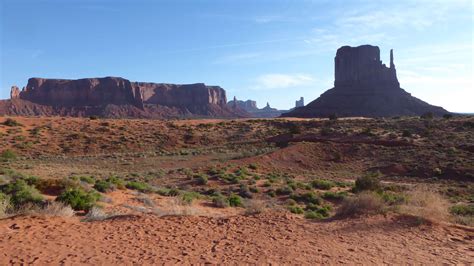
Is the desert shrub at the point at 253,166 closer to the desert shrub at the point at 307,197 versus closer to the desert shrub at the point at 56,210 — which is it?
the desert shrub at the point at 307,197

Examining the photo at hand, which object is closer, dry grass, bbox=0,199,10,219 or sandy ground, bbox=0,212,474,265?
sandy ground, bbox=0,212,474,265

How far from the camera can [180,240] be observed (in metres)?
8.20

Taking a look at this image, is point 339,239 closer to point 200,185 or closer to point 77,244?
point 77,244

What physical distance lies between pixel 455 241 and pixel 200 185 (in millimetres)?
15383

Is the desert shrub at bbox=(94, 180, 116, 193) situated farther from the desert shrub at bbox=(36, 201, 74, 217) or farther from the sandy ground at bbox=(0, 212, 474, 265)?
the sandy ground at bbox=(0, 212, 474, 265)

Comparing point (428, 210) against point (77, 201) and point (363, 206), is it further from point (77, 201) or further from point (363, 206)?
point (77, 201)

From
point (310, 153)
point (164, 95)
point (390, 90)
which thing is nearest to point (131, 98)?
point (164, 95)

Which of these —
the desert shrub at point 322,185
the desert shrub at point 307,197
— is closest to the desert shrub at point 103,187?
the desert shrub at point 307,197

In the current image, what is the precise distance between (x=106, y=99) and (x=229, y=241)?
14882 cm

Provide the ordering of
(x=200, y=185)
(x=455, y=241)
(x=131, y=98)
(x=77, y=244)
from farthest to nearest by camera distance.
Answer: (x=131, y=98) → (x=200, y=185) → (x=455, y=241) → (x=77, y=244)

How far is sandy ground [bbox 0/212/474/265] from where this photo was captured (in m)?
7.12

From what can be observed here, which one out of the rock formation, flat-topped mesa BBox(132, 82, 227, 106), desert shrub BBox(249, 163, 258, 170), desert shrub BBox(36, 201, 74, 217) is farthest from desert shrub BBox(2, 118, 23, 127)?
flat-topped mesa BBox(132, 82, 227, 106)

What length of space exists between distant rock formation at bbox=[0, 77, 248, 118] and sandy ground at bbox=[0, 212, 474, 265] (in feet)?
424

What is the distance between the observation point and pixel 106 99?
147250 mm
